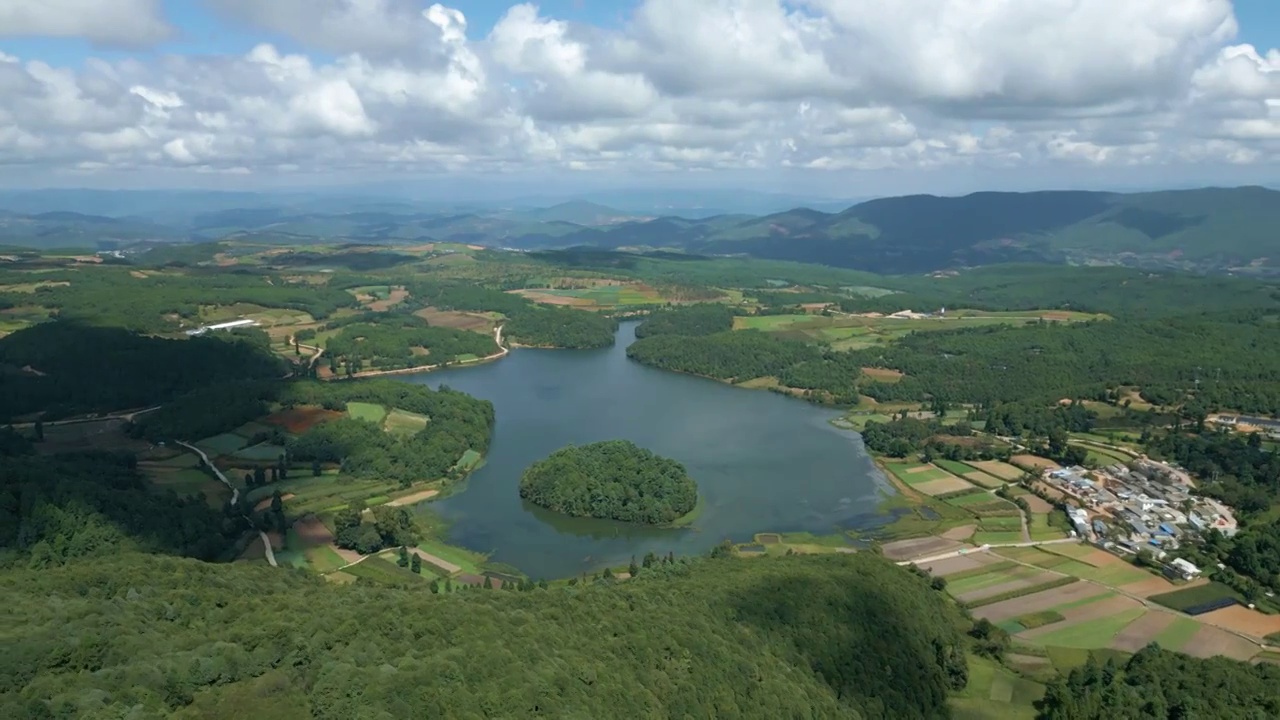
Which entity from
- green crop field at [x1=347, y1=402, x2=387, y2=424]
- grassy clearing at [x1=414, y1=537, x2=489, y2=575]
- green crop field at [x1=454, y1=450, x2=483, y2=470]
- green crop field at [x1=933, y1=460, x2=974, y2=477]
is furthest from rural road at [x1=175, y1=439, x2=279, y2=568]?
green crop field at [x1=933, y1=460, x2=974, y2=477]

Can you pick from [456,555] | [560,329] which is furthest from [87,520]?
[560,329]

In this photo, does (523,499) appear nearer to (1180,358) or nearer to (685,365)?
(685,365)

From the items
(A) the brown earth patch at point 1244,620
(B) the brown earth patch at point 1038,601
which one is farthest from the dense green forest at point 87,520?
(A) the brown earth patch at point 1244,620

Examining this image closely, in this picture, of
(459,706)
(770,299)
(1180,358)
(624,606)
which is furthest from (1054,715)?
(770,299)

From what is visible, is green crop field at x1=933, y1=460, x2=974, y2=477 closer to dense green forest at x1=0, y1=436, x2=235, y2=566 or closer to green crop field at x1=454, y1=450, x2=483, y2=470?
green crop field at x1=454, y1=450, x2=483, y2=470

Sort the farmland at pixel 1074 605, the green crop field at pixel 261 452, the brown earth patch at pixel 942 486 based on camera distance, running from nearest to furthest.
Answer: the farmland at pixel 1074 605 < the brown earth patch at pixel 942 486 < the green crop field at pixel 261 452

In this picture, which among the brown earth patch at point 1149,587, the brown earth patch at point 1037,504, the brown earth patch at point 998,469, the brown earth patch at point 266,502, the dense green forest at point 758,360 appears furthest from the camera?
the dense green forest at point 758,360

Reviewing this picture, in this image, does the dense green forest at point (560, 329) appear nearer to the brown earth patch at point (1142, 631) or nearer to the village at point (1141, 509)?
the village at point (1141, 509)
